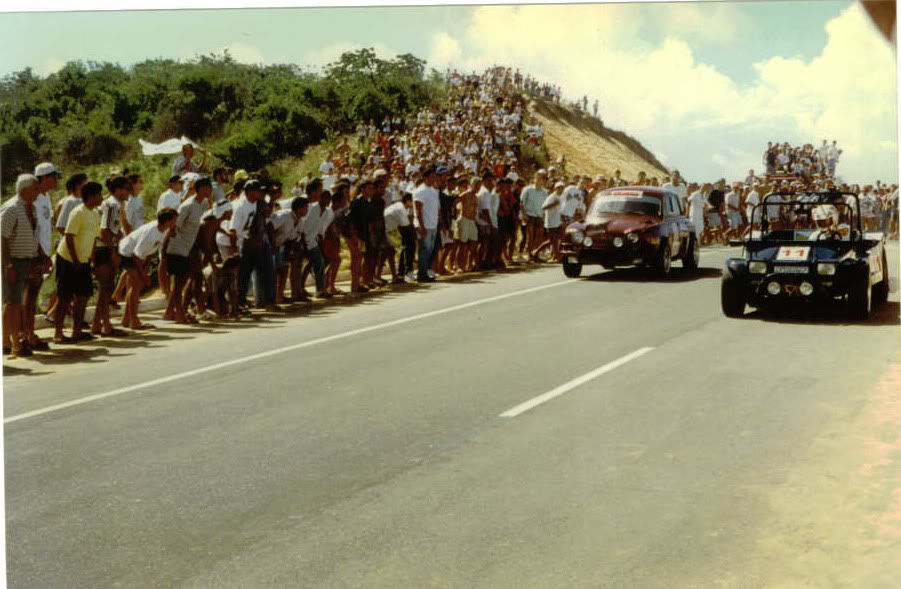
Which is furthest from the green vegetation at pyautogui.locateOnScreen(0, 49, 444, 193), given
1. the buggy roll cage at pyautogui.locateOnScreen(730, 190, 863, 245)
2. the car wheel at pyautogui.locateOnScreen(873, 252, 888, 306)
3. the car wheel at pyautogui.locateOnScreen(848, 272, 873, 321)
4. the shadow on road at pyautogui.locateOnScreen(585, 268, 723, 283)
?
the car wheel at pyautogui.locateOnScreen(873, 252, 888, 306)

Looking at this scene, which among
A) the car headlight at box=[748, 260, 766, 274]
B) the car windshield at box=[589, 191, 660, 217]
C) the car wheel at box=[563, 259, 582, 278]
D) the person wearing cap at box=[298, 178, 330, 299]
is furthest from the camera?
the car windshield at box=[589, 191, 660, 217]

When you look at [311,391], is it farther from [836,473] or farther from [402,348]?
[836,473]

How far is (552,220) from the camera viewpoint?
20672 millimetres

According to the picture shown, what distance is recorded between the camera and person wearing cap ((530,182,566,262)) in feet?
67.0

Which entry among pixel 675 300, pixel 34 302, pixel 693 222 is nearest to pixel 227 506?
pixel 34 302

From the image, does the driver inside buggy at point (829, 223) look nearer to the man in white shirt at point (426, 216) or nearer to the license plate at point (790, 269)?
the license plate at point (790, 269)

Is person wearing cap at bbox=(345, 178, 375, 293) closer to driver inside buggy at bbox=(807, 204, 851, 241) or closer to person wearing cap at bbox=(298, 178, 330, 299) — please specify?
person wearing cap at bbox=(298, 178, 330, 299)

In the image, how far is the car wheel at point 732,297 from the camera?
12.6 m

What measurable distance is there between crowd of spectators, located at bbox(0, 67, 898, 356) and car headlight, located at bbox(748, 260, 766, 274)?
3.48 ft

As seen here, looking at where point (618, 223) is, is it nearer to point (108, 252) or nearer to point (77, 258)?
point (108, 252)

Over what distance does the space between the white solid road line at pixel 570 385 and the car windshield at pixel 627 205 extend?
8.12m

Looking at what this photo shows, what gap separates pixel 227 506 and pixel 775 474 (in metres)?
3.27

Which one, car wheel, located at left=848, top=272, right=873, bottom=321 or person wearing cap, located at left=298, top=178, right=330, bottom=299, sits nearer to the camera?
car wheel, located at left=848, top=272, right=873, bottom=321

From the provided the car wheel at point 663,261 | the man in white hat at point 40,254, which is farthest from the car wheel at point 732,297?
the man in white hat at point 40,254
